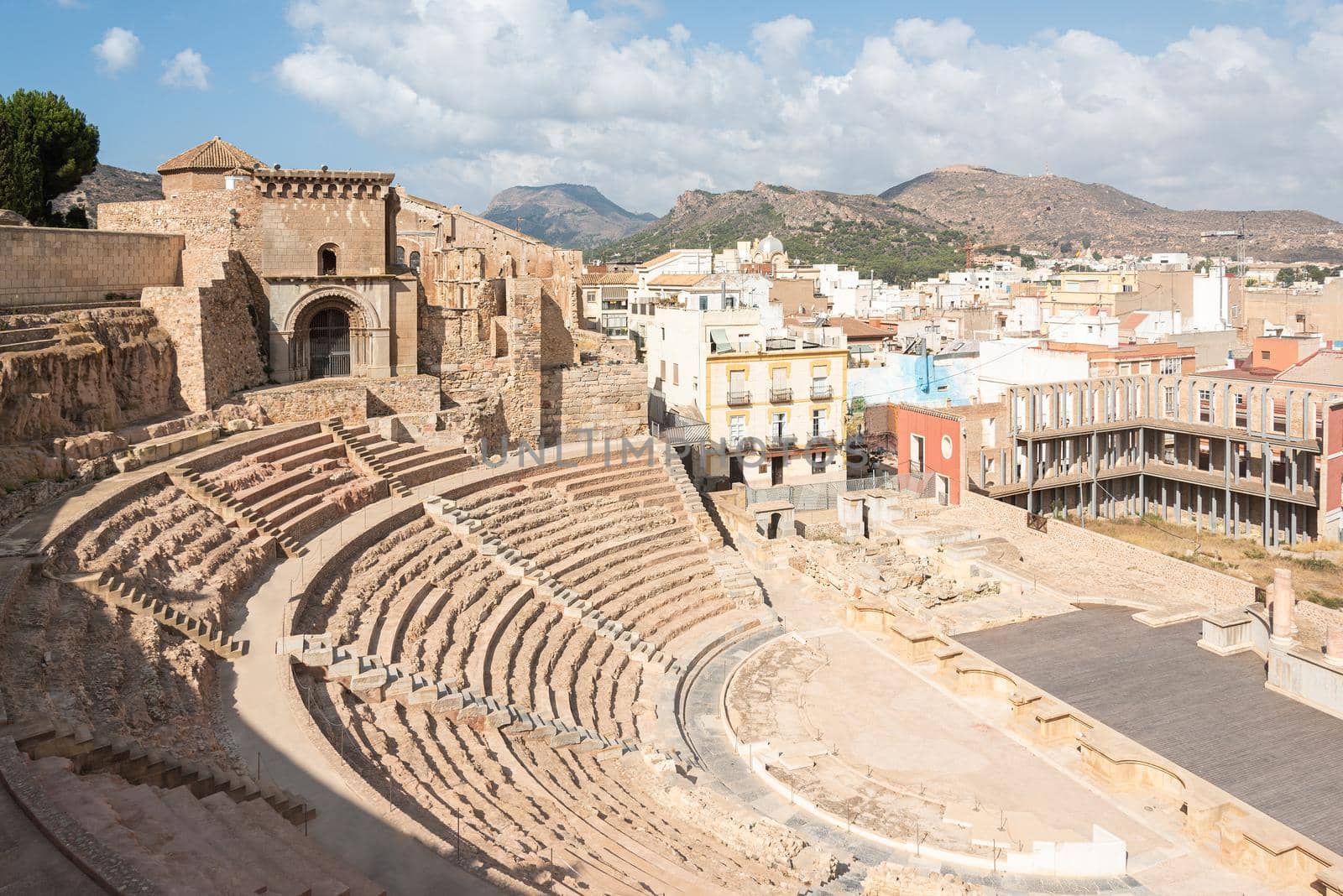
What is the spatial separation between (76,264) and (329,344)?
651 centimetres

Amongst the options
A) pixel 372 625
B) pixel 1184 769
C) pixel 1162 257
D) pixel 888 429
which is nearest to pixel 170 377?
pixel 372 625

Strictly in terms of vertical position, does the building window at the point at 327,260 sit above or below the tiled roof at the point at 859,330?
above

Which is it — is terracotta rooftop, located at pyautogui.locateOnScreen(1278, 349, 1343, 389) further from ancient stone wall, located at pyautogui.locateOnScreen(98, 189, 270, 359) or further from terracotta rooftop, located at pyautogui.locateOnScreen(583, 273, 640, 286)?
terracotta rooftop, located at pyautogui.locateOnScreen(583, 273, 640, 286)

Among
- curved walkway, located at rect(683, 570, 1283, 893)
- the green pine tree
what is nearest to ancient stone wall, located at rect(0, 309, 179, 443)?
the green pine tree

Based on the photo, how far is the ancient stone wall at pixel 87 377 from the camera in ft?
55.2

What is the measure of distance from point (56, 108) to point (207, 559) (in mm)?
21048

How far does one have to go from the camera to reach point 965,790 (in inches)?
599

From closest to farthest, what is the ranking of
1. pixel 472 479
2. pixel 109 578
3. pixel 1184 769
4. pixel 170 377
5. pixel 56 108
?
pixel 109 578 → pixel 1184 769 → pixel 170 377 → pixel 472 479 → pixel 56 108

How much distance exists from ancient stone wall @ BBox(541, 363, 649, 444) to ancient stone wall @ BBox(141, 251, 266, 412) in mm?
8582

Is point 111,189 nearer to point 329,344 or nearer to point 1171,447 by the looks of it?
point 329,344

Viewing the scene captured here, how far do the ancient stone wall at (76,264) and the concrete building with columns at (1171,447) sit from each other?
22.8m

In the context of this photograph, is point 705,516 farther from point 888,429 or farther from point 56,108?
point 56,108

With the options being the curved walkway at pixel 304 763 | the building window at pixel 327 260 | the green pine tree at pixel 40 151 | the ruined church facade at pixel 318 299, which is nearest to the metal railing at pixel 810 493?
the ruined church facade at pixel 318 299

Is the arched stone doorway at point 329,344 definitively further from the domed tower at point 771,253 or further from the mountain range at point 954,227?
the mountain range at point 954,227
